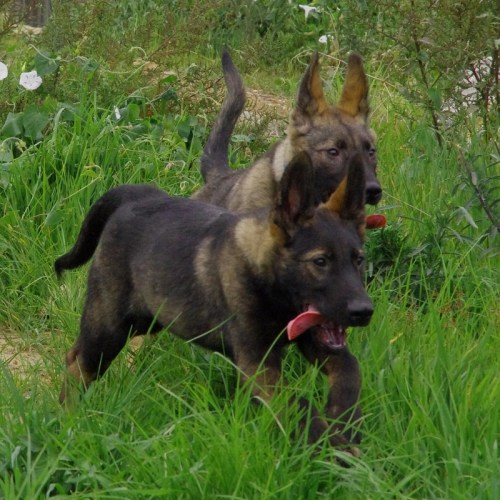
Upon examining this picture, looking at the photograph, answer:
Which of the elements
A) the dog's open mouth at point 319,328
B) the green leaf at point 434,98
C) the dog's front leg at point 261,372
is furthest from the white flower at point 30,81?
the dog's open mouth at point 319,328

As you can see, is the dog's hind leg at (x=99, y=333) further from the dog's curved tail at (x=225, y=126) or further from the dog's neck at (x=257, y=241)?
the dog's curved tail at (x=225, y=126)

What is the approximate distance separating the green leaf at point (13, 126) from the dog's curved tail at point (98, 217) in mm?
1912

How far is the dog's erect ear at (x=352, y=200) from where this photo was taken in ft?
14.3

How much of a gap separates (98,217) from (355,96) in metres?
1.92

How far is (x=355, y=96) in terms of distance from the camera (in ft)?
21.5

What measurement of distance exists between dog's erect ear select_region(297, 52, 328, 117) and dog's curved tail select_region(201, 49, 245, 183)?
0.68m

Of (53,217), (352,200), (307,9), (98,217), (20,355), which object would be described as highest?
(352,200)

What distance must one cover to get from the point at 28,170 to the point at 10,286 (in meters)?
0.82

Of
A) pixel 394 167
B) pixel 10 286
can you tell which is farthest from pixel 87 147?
pixel 394 167

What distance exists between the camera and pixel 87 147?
6.93 metres

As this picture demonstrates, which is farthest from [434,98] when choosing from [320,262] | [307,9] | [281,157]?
[307,9]

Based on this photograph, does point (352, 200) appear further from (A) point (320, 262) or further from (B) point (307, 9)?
(B) point (307, 9)

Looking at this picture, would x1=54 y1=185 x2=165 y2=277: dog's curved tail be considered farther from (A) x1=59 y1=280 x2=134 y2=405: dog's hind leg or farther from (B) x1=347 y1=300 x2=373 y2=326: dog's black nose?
(B) x1=347 y1=300 x2=373 y2=326: dog's black nose

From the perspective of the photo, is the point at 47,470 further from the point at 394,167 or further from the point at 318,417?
the point at 394,167
